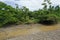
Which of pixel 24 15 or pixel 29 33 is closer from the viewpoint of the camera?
pixel 29 33

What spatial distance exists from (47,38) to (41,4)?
568 cm

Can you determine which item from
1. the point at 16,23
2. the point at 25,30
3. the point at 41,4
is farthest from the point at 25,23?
the point at 41,4

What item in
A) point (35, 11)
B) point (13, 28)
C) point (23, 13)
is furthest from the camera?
point (35, 11)

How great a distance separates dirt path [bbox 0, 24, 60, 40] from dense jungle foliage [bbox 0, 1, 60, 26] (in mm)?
739

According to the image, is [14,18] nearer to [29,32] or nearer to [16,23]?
[16,23]

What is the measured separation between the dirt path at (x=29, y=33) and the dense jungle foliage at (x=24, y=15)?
74 centimetres

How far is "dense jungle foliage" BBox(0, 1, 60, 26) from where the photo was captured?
13438mm

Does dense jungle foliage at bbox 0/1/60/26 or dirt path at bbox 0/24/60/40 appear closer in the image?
dirt path at bbox 0/24/60/40

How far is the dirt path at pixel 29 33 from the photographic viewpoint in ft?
35.0

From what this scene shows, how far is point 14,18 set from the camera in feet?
44.6

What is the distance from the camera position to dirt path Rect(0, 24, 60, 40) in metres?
10.7

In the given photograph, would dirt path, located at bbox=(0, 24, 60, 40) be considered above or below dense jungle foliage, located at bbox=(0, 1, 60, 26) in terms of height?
below

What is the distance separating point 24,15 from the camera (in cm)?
1452

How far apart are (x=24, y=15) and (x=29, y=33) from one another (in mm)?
3213
